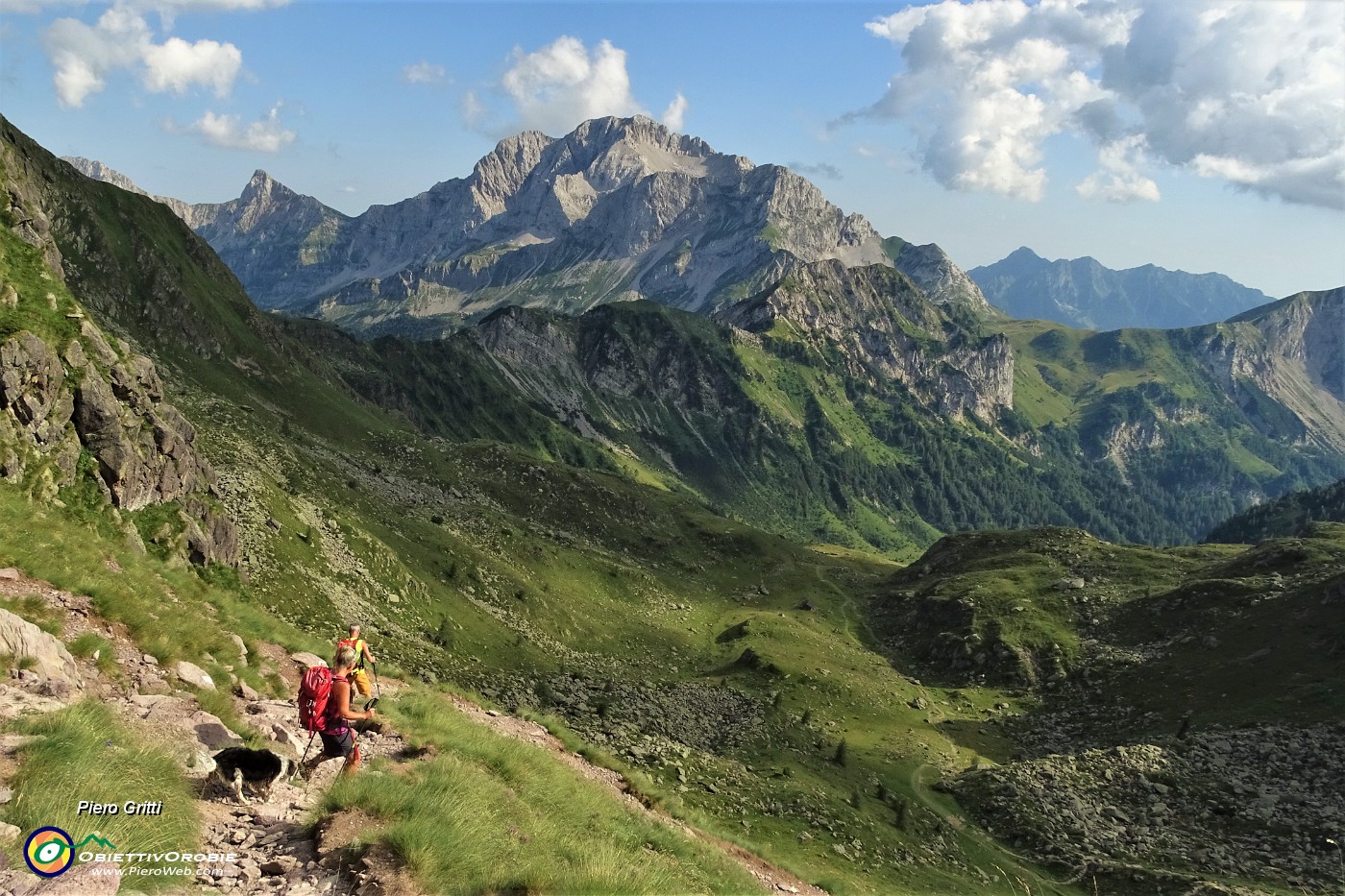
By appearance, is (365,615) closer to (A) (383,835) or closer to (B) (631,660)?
(B) (631,660)

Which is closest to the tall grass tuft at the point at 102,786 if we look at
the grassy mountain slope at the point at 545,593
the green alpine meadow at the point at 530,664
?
the green alpine meadow at the point at 530,664

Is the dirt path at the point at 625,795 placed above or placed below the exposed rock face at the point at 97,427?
below

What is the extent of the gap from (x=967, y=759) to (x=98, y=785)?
193ft

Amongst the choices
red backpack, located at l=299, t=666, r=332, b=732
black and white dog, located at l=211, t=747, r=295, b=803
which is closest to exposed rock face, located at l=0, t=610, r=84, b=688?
black and white dog, located at l=211, t=747, r=295, b=803

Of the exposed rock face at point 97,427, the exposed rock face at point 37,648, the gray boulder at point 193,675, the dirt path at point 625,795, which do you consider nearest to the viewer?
the exposed rock face at point 37,648

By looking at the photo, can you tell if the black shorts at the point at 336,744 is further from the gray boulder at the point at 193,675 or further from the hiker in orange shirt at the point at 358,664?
the gray boulder at the point at 193,675

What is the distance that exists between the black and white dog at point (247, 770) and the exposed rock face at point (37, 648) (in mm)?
3567

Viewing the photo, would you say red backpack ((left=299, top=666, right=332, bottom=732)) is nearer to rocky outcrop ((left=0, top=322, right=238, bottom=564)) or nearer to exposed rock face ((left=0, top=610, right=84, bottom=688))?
exposed rock face ((left=0, top=610, right=84, bottom=688))

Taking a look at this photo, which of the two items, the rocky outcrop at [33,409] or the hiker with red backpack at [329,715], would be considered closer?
the hiker with red backpack at [329,715]

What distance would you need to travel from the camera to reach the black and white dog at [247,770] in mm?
11500

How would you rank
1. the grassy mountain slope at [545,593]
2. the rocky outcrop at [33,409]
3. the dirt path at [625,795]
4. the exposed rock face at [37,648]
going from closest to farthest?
the exposed rock face at [37,648], the dirt path at [625,795], the rocky outcrop at [33,409], the grassy mountain slope at [545,593]

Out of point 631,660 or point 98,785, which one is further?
point 631,660

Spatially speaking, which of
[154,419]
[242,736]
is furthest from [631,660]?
[242,736]

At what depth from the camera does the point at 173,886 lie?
8.42 metres
